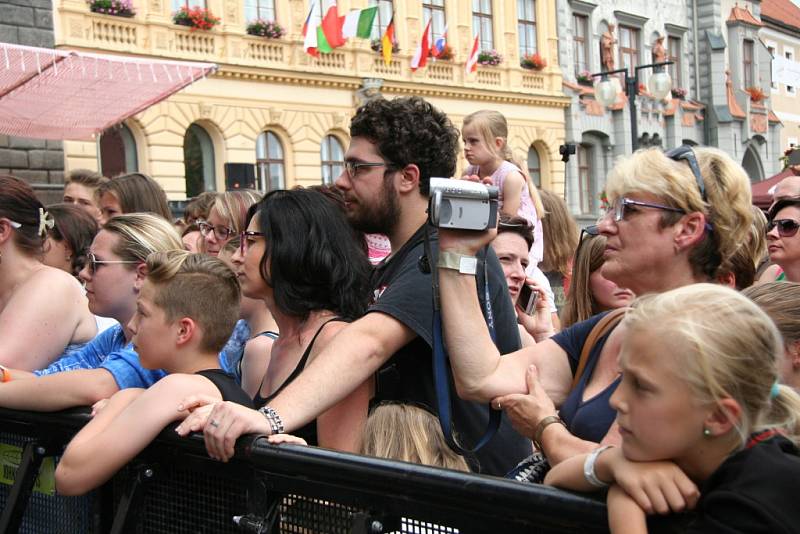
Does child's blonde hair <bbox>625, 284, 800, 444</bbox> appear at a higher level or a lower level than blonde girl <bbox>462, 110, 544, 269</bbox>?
lower

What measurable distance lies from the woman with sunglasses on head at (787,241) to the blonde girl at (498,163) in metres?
2.11

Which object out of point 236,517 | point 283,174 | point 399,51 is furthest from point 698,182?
point 399,51

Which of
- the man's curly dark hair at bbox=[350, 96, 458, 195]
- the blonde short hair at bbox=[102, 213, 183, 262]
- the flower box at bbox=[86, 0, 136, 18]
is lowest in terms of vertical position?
the blonde short hair at bbox=[102, 213, 183, 262]

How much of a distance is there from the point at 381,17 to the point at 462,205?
24.0m

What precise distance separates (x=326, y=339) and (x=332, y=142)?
2201 centimetres

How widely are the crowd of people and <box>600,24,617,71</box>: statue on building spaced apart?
30086 millimetres

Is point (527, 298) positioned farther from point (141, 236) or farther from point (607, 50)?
point (607, 50)

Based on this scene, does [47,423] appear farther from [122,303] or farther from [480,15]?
[480,15]

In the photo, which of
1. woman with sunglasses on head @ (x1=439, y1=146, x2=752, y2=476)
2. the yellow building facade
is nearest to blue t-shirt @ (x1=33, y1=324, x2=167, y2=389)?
woman with sunglasses on head @ (x1=439, y1=146, x2=752, y2=476)

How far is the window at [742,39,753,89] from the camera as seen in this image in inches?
1516

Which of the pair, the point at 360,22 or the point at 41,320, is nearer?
the point at 41,320

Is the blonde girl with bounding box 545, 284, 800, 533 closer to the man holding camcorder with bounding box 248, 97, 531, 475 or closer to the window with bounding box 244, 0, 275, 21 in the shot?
the man holding camcorder with bounding box 248, 97, 531, 475

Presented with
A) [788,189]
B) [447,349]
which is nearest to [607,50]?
[788,189]

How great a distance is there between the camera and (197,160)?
21.8 meters
